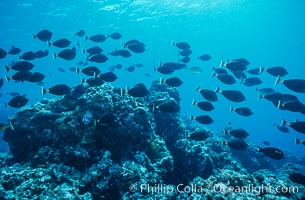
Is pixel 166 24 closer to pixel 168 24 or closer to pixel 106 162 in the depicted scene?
pixel 168 24

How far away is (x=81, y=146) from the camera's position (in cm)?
698

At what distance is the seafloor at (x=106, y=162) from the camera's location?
18.4 feet

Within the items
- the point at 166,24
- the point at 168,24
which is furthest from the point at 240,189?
the point at 168,24

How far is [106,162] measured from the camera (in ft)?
21.4

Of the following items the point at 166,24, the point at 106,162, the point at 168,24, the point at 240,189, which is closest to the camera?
the point at 240,189

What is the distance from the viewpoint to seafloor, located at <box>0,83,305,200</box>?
562 cm

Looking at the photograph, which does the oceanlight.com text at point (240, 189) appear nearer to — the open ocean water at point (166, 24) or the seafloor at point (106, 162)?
the seafloor at point (106, 162)

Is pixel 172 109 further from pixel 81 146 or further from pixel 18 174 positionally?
pixel 18 174

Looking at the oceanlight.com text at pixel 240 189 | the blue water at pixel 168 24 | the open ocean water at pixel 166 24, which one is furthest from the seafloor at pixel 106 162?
the blue water at pixel 168 24

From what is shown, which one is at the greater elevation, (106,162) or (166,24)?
(166,24)

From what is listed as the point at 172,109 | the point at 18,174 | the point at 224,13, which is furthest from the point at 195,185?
the point at 224,13

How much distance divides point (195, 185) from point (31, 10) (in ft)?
108

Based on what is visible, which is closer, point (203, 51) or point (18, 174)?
point (18, 174)

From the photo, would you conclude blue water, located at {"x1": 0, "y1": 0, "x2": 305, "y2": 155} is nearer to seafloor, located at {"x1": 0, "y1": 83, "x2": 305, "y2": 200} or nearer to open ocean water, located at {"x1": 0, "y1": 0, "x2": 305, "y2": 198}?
open ocean water, located at {"x1": 0, "y1": 0, "x2": 305, "y2": 198}
